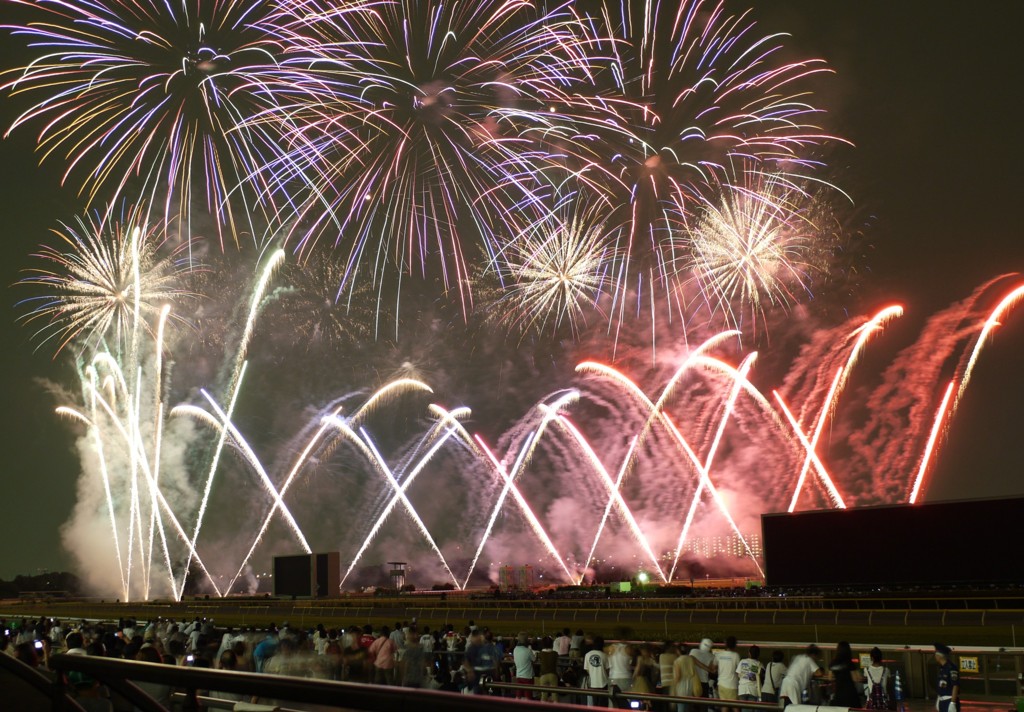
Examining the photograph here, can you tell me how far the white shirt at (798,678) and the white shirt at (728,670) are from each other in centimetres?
128

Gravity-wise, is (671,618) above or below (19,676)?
below

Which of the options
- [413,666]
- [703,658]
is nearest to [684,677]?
[703,658]

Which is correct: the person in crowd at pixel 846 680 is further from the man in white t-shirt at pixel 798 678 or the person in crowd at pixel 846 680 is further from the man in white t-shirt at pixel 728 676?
the man in white t-shirt at pixel 728 676

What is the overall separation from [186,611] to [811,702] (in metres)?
47.1

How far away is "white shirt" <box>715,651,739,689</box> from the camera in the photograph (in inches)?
536

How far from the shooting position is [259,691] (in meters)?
3.10

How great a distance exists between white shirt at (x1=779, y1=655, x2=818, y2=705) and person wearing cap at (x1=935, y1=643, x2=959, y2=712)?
2408 mm

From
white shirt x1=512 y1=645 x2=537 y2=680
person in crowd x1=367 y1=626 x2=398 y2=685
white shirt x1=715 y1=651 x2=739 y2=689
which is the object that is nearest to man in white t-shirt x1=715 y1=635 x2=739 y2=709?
white shirt x1=715 y1=651 x2=739 y2=689

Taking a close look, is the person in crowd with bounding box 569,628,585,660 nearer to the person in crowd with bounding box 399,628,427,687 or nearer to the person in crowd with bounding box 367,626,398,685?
the person in crowd with bounding box 367,626,398,685

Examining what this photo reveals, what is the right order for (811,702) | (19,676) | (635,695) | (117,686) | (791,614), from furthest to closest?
(791,614)
(811,702)
(635,695)
(19,676)
(117,686)

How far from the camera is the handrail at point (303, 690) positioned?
246cm

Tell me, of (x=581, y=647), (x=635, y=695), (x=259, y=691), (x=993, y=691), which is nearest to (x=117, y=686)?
(x=259, y=691)

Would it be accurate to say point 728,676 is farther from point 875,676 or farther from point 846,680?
point 875,676

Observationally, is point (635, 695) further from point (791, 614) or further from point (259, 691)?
point (791, 614)
